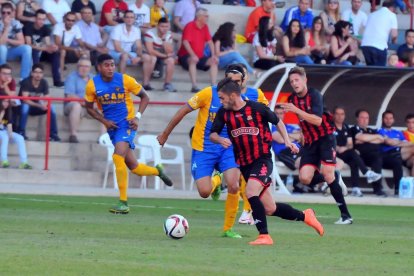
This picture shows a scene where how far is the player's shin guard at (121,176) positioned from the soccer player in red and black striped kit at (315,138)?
8.02 feet

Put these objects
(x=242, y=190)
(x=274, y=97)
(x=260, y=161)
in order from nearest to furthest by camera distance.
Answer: (x=260, y=161)
(x=242, y=190)
(x=274, y=97)

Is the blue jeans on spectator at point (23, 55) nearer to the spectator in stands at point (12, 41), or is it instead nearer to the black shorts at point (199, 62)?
the spectator in stands at point (12, 41)

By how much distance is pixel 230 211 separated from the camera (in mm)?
13070

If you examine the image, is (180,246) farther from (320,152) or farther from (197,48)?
(197,48)

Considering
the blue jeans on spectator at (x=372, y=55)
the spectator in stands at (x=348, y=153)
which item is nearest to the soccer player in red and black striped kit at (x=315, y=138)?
the spectator in stands at (x=348, y=153)

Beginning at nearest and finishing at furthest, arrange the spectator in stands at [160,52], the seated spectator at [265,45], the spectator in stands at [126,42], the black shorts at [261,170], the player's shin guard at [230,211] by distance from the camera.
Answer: the black shorts at [261,170], the player's shin guard at [230,211], the spectator in stands at [126,42], the spectator in stands at [160,52], the seated spectator at [265,45]

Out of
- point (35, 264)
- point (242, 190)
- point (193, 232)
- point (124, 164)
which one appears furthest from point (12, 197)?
point (35, 264)

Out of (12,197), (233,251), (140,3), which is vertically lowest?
(12,197)

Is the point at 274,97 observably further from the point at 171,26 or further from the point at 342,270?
the point at 342,270

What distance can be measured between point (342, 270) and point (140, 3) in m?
16.0

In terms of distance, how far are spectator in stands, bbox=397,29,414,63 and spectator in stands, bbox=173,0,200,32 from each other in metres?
4.46

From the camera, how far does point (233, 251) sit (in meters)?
11.1

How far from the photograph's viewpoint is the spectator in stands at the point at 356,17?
88.5 ft

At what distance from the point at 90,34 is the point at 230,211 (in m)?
11.7
